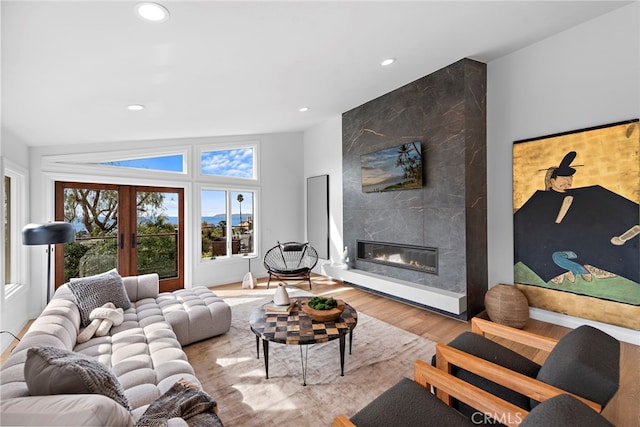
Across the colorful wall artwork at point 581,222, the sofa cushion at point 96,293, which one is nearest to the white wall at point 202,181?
the sofa cushion at point 96,293

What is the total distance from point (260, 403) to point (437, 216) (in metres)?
3.03

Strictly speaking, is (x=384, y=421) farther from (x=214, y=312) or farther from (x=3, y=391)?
(x=214, y=312)

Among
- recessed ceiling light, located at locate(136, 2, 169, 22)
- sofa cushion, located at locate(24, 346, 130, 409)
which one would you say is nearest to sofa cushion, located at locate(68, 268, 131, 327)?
sofa cushion, located at locate(24, 346, 130, 409)

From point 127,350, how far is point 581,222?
446cm

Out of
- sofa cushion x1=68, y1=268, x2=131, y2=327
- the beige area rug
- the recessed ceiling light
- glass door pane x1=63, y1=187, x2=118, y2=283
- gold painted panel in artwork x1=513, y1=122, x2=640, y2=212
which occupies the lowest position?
the beige area rug

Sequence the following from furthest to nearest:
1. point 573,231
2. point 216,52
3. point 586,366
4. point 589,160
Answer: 1. point 573,231
2. point 589,160
3. point 216,52
4. point 586,366

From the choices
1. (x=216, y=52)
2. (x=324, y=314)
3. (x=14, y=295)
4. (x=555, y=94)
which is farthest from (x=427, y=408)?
(x=14, y=295)

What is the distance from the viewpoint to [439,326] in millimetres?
3406

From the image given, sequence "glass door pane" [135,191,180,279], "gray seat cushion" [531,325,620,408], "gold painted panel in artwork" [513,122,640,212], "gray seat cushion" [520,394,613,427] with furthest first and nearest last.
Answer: "glass door pane" [135,191,180,279], "gold painted panel in artwork" [513,122,640,212], "gray seat cushion" [531,325,620,408], "gray seat cushion" [520,394,613,427]

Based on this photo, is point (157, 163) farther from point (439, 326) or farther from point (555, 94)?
point (555, 94)

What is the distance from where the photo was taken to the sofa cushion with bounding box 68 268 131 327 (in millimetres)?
2609

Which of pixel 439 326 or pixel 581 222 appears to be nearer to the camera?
pixel 581 222

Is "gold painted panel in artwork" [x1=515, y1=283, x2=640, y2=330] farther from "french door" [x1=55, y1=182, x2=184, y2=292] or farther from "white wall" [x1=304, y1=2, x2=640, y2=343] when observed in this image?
"french door" [x1=55, y1=182, x2=184, y2=292]

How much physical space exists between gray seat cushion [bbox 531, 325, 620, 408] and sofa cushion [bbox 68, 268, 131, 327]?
137 inches
